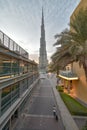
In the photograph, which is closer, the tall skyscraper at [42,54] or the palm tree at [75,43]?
the palm tree at [75,43]

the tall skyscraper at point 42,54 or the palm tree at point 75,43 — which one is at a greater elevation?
the tall skyscraper at point 42,54

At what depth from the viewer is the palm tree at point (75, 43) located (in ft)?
46.1

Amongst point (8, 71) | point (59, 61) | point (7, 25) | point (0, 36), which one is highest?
point (7, 25)

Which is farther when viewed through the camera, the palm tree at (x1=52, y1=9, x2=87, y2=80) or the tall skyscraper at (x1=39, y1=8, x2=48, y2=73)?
the tall skyscraper at (x1=39, y1=8, x2=48, y2=73)

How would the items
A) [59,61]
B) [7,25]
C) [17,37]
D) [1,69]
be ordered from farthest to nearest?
[17,37] → [7,25] → [59,61] → [1,69]

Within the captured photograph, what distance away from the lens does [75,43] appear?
49.2 feet

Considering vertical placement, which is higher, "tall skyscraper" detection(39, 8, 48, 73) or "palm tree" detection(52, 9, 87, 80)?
"tall skyscraper" detection(39, 8, 48, 73)

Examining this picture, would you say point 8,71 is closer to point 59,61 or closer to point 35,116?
point 59,61

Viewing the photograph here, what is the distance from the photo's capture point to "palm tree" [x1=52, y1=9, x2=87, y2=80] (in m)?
14.1

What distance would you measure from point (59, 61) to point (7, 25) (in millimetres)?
11726

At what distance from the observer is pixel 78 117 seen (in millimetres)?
17984

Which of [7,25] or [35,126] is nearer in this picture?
[35,126]

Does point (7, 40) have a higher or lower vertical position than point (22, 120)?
higher

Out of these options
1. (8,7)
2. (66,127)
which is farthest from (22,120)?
(8,7)
